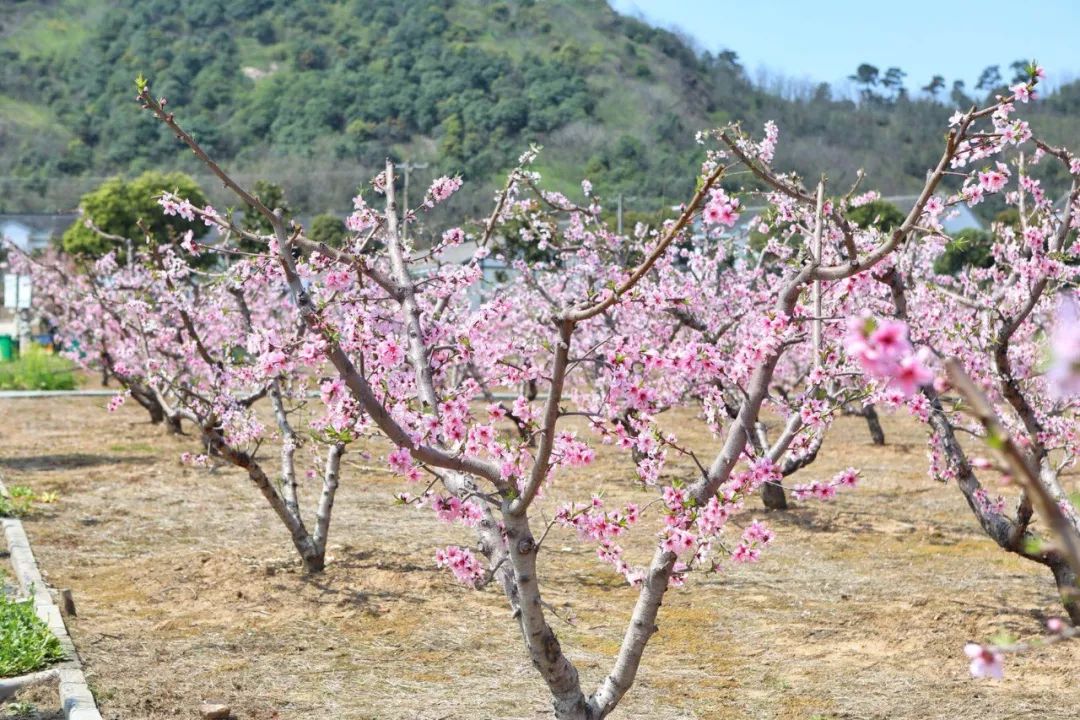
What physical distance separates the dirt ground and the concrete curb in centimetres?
10

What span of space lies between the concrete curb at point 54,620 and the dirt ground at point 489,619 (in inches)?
3.9

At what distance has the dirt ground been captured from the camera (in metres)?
5.75

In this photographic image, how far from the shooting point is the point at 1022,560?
8.90 m

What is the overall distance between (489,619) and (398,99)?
79443 mm

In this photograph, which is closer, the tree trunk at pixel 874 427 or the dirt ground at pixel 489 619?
the dirt ground at pixel 489 619

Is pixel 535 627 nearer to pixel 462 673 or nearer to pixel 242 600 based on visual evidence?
pixel 462 673

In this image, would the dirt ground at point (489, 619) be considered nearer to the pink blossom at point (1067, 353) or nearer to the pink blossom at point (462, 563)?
the pink blossom at point (462, 563)

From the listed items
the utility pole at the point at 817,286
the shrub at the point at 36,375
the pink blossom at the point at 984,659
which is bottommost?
the shrub at the point at 36,375

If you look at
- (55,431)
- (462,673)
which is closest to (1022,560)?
(462,673)

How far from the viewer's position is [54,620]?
22.0ft

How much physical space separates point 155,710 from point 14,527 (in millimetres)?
4613

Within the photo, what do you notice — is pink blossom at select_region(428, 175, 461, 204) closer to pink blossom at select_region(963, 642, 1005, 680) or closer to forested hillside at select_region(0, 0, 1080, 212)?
pink blossom at select_region(963, 642, 1005, 680)

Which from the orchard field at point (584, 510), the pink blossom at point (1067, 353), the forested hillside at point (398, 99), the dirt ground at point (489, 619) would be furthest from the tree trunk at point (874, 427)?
the forested hillside at point (398, 99)

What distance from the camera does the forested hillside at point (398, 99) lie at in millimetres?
74688
